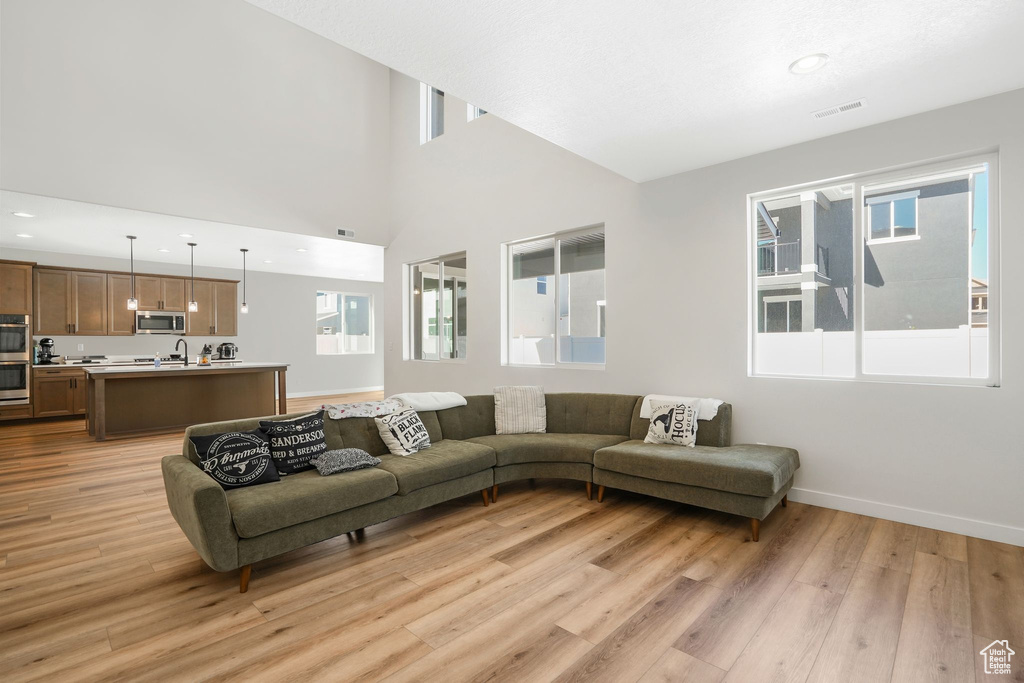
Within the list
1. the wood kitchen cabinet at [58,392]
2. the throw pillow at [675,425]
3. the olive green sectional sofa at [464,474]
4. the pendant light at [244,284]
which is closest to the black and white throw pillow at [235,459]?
the olive green sectional sofa at [464,474]

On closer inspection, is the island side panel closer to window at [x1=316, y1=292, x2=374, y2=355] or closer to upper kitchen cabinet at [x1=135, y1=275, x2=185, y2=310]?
upper kitchen cabinet at [x1=135, y1=275, x2=185, y2=310]

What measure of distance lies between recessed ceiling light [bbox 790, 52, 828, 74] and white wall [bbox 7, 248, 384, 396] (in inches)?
390

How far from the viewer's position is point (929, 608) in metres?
2.27

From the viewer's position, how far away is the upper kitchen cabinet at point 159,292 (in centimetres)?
847

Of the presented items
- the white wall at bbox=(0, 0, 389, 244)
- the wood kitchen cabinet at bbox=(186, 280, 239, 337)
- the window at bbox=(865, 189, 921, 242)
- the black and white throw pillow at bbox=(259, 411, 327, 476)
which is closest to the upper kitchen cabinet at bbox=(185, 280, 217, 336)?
the wood kitchen cabinet at bbox=(186, 280, 239, 337)

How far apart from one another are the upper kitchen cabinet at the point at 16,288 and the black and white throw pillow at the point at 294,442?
6967 millimetres

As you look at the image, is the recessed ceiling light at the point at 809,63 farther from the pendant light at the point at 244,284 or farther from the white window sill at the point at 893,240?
the pendant light at the point at 244,284

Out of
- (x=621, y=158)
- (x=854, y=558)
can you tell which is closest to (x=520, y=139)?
(x=621, y=158)

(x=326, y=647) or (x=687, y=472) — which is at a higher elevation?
(x=687, y=472)

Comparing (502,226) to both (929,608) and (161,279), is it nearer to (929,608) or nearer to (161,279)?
(929,608)

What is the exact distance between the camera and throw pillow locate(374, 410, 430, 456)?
3643 mm

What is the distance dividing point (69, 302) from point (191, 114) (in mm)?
4508

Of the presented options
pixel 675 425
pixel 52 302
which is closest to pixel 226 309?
pixel 52 302

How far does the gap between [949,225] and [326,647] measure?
448 centimetres
